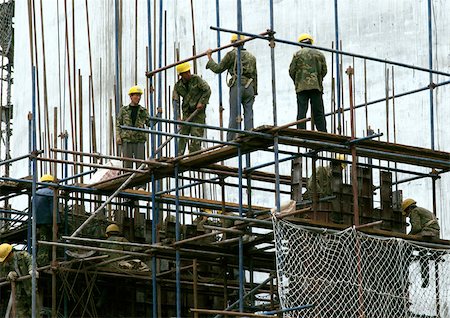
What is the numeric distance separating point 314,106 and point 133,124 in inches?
161

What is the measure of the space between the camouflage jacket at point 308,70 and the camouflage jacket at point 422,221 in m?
3.44

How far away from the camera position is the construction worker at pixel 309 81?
1233 inches

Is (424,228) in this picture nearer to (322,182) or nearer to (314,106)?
(322,182)

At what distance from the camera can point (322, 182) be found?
107 ft

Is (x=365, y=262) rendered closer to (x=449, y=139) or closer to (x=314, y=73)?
(x=314, y=73)

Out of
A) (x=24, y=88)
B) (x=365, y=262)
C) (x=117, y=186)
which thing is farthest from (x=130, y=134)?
(x=24, y=88)

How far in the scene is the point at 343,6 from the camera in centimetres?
4281

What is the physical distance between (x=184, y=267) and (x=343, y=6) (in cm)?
1216

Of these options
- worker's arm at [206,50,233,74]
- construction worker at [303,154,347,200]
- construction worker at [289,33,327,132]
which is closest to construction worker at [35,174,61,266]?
worker's arm at [206,50,233,74]

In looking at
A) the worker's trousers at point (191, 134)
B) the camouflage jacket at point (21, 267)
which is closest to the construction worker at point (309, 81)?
the worker's trousers at point (191, 134)

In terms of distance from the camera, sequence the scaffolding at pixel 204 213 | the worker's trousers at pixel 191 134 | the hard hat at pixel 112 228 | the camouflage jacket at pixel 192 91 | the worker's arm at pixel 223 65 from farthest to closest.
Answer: the hard hat at pixel 112 228 → the worker's trousers at pixel 191 134 → the camouflage jacket at pixel 192 91 → the worker's arm at pixel 223 65 → the scaffolding at pixel 204 213

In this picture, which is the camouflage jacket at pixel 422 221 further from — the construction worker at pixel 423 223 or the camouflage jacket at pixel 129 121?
the camouflage jacket at pixel 129 121

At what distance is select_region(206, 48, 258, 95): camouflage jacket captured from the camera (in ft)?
101

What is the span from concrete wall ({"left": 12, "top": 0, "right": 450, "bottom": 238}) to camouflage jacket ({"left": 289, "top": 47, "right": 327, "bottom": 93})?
6440 millimetres
